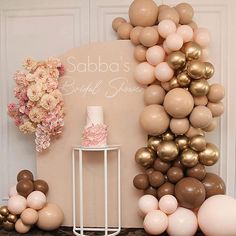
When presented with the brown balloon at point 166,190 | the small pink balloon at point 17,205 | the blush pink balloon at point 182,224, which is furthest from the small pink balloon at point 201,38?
the small pink balloon at point 17,205

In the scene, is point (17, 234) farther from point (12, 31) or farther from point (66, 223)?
Result: point (12, 31)

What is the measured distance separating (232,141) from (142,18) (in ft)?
2.97

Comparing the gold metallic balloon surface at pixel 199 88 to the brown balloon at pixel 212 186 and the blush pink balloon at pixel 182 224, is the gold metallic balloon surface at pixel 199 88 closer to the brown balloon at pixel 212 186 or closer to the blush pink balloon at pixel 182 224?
the brown balloon at pixel 212 186

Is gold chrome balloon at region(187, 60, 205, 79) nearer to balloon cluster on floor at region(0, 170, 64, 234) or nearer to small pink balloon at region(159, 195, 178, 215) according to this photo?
small pink balloon at region(159, 195, 178, 215)

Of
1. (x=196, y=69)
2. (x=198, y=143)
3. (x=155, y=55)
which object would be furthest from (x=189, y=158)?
(x=155, y=55)

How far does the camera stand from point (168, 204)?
6.12 ft

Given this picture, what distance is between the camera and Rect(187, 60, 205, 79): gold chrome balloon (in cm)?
187

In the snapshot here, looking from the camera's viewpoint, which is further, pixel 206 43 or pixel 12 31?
pixel 12 31

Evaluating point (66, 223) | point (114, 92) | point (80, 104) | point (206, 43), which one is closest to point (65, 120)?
point (80, 104)

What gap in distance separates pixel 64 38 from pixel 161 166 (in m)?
1.00

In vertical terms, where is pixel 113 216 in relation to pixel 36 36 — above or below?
below

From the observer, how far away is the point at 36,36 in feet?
7.77

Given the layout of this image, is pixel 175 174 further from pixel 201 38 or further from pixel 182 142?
pixel 201 38

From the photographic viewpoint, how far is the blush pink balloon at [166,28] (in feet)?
6.34
